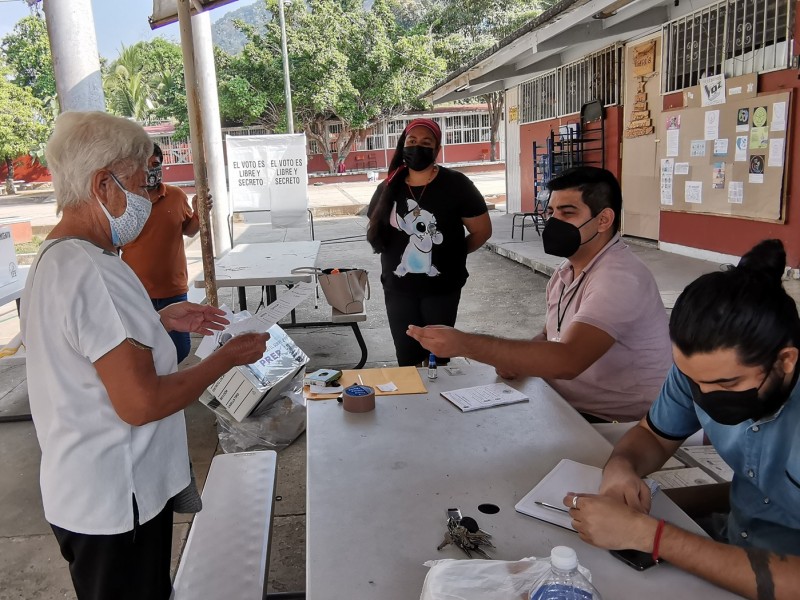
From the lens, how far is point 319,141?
29828mm

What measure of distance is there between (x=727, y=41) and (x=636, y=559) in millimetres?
7290

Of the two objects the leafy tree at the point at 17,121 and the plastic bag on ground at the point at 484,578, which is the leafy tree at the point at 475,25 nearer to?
the leafy tree at the point at 17,121

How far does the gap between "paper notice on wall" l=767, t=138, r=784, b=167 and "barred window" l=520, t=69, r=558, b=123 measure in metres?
5.84

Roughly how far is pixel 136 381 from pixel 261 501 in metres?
1.03

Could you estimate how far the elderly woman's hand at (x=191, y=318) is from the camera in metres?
2.07

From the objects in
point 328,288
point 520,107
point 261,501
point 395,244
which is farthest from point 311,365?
point 520,107

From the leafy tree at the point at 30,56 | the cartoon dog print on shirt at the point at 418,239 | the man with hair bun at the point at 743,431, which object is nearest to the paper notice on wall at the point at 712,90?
the cartoon dog print on shirt at the point at 418,239

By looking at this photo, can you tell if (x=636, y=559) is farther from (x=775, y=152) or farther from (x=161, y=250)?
(x=775, y=152)

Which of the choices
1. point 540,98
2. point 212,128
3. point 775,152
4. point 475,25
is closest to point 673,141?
point 775,152

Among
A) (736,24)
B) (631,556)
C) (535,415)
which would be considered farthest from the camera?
(736,24)

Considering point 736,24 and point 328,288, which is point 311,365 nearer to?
point 328,288

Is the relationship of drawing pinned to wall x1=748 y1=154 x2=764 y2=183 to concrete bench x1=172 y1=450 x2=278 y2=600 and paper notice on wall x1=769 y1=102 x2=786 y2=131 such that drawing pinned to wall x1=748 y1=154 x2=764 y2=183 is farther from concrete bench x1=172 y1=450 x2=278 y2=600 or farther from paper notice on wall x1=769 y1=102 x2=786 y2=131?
concrete bench x1=172 y1=450 x2=278 y2=600

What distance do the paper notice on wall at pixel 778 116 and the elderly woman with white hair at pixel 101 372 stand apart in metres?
6.51

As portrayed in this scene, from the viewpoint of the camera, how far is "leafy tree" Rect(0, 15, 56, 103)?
1422 inches
